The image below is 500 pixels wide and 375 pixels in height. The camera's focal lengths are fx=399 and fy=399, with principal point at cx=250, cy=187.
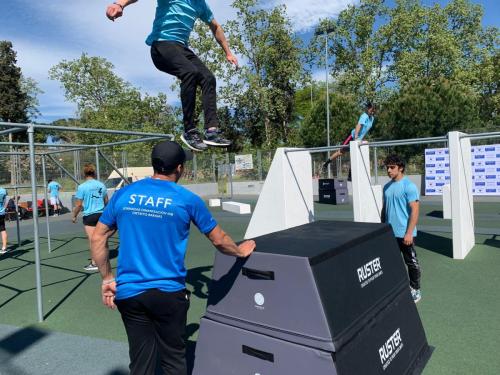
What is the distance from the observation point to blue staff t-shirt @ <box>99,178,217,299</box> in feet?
7.72

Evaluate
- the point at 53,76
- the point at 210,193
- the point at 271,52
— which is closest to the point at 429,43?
the point at 271,52

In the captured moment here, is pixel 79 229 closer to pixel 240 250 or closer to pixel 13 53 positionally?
pixel 240 250

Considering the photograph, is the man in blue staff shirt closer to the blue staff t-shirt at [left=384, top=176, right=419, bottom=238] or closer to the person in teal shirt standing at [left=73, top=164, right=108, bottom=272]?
the blue staff t-shirt at [left=384, top=176, right=419, bottom=238]

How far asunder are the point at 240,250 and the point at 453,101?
23.8m

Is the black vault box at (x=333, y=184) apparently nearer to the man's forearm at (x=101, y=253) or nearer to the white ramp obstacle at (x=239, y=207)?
the white ramp obstacle at (x=239, y=207)

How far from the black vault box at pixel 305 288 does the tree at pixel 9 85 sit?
132 feet

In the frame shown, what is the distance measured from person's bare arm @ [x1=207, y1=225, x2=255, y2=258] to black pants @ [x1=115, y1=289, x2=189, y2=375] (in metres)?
0.41

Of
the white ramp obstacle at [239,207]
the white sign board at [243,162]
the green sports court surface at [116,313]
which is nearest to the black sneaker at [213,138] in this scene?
the green sports court surface at [116,313]

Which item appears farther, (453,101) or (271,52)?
(271,52)

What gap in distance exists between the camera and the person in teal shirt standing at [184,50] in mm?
→ 2645

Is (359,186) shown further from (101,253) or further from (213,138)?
(101,253)

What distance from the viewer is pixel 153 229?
237 centimetres

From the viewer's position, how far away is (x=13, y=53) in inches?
1419

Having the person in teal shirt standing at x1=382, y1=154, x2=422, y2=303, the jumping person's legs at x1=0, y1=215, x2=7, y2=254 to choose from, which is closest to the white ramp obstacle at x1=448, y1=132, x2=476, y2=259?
the person in teal shirt standing at x1=382, y1=154, x2=422, y2=303
